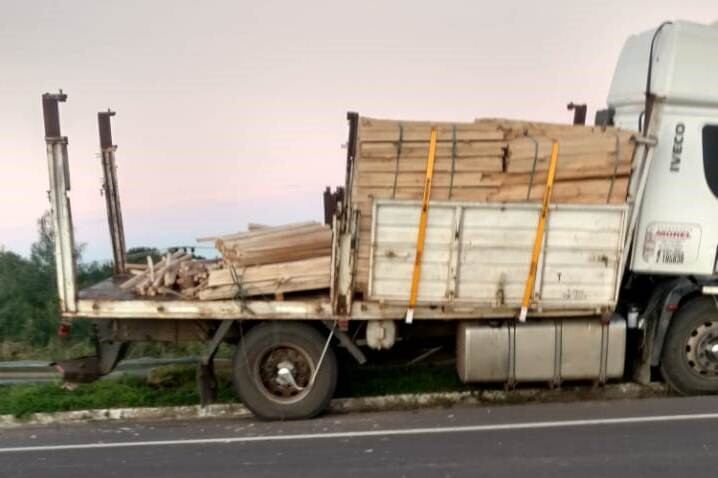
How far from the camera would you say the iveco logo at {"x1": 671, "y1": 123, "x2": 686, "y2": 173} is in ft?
26.6

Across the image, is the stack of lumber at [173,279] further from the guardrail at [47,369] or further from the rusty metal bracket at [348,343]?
the guardrail at [47,369]

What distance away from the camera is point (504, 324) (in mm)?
8188

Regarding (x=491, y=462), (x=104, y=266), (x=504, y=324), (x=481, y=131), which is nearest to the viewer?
(x=491, y=462)

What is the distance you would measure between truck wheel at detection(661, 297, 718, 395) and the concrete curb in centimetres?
42

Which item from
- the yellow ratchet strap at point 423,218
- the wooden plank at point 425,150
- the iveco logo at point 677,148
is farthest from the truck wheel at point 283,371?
the iveco logo at point 677,148

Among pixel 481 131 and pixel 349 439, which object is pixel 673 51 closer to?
pixel 481 131

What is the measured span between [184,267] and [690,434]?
16.4 ft

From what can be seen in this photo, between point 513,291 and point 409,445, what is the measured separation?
A: 6.00 ft

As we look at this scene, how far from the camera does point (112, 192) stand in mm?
9828

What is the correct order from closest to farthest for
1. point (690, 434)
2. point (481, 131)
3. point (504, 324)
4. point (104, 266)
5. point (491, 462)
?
point (491, 462)
point (690, 434)
point (481, 131)
point (504, 324)
point (104, 266)

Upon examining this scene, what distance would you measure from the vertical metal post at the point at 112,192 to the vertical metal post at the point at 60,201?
78.3 inches

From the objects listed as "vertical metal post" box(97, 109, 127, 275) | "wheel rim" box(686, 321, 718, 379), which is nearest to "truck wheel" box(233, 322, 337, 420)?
"vertical metal post" box(97, 109, 127, 275)

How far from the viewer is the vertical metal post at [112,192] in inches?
381

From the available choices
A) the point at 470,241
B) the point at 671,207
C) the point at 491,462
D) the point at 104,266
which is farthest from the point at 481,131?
the point at 104,266
